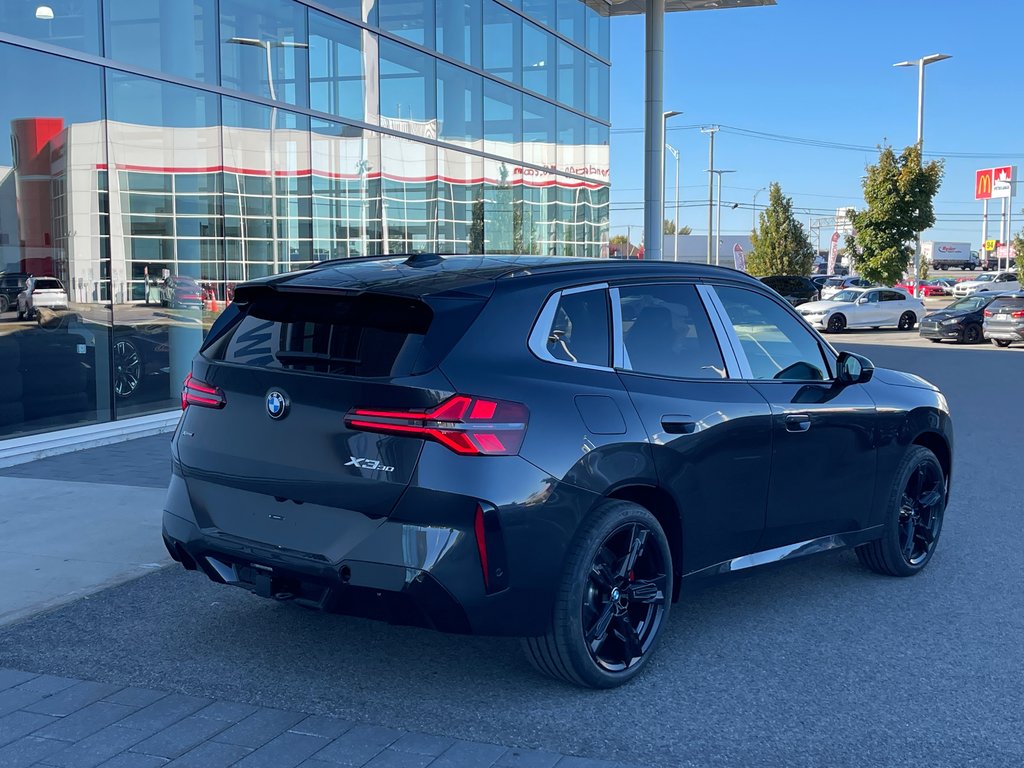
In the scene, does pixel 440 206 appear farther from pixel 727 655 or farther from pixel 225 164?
pixel 727 655

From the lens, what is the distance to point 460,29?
18.5 meters

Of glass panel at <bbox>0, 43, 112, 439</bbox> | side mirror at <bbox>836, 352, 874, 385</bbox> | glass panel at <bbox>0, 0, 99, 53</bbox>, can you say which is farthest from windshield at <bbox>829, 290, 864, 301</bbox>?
side mirror at <bbox>836, 352, 874, 385</bbox>

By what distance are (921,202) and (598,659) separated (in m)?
45.9

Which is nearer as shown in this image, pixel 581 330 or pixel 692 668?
pixel 581 330

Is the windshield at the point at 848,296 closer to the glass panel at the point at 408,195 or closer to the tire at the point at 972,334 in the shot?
the tire at the point at 972,334

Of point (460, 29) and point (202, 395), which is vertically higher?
point (460, 29)

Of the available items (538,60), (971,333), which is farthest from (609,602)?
(971,333)

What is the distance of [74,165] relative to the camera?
11367 mm

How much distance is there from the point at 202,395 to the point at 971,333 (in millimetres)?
28488

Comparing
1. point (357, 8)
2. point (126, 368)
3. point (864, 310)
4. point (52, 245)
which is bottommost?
point (864, 310)

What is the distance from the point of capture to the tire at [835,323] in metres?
35.0

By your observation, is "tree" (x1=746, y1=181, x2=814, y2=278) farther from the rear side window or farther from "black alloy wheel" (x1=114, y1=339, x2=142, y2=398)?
the rear side window

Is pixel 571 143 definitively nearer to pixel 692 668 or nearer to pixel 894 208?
pixel 692 668

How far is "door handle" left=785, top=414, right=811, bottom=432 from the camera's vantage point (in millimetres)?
5277
